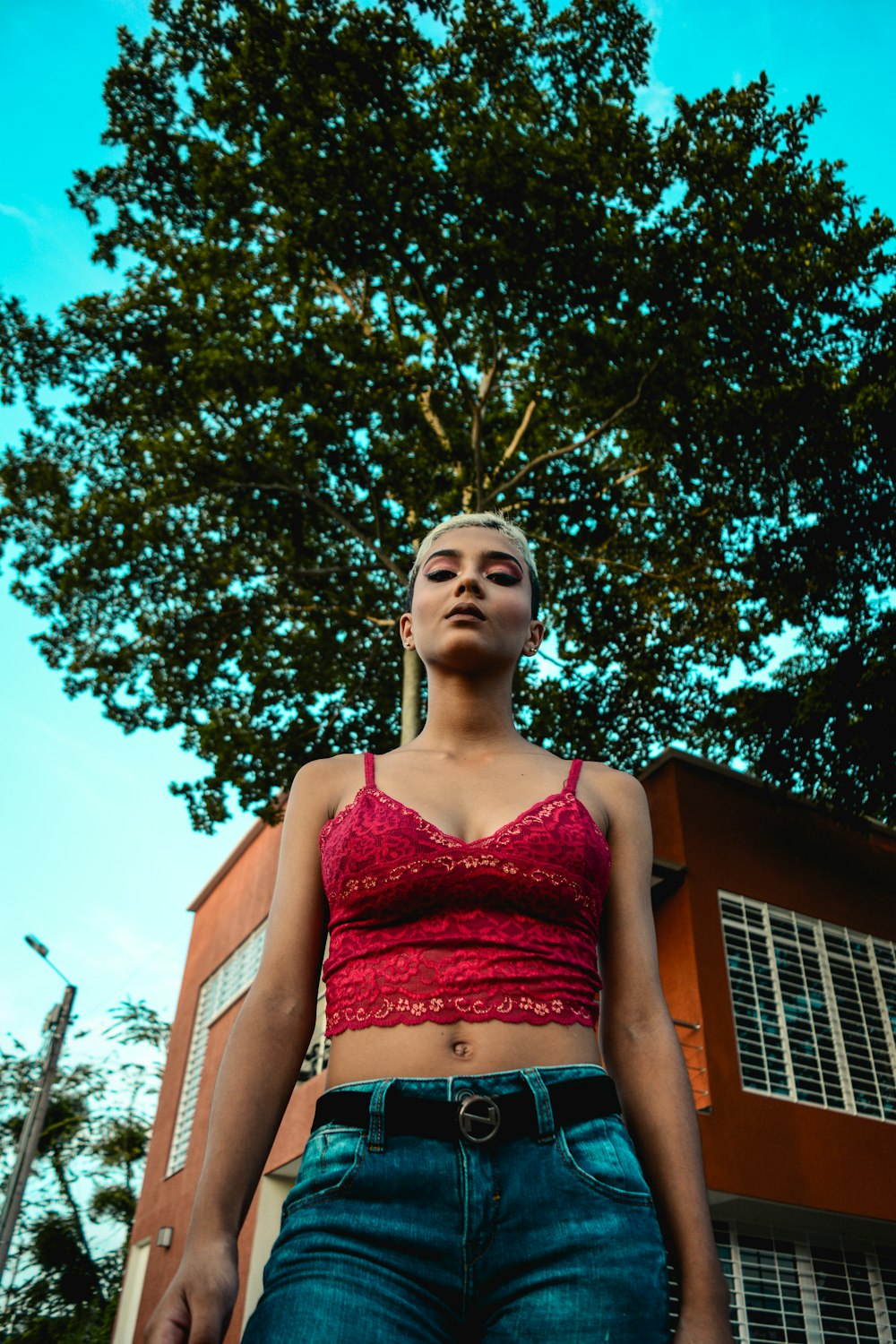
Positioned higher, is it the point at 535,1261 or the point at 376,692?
the point at 376,692

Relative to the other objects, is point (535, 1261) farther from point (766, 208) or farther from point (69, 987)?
point (69, 987)

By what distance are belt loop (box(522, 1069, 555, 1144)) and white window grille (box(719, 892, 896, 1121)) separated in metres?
11.1

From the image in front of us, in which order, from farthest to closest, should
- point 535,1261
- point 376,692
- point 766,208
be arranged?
point 376,692 < point 766,208 < point 535,1261

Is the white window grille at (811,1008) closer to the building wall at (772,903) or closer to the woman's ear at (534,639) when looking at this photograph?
the building wall at (772,903)

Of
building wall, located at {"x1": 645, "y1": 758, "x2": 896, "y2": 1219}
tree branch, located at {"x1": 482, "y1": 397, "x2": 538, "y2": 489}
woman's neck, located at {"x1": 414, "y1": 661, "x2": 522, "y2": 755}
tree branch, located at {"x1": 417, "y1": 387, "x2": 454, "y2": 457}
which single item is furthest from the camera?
tree branch, located at {"x1": 482, "y1": 397, "x2": 538, "y2": 489}

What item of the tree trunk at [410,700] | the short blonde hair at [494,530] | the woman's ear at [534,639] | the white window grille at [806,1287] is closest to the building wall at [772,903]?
the white window grille at [806,1287]

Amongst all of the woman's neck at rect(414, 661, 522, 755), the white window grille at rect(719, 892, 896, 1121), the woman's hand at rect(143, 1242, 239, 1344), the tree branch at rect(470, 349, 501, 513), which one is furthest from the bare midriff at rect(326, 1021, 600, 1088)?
the white window grille at rect(719, 892, 896, 1121)

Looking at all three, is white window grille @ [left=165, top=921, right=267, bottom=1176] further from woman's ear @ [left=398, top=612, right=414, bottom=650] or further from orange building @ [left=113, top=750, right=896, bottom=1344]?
woman's ear @ [left=398, top=612, right=414, bottom=650]

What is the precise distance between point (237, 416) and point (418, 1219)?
38.9 feet

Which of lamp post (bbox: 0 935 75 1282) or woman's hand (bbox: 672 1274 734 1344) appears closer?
woman's hand (bbox: 672 1274 734 1344)

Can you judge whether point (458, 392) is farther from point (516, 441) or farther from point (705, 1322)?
point (705, 1322)

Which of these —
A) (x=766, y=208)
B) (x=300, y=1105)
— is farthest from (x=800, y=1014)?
(x=766, y=208)

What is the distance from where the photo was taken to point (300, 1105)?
A: 13.0 meters

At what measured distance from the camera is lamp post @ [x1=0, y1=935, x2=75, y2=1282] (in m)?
15.1
